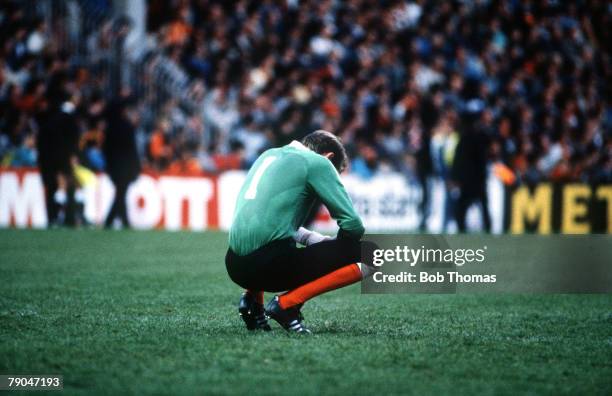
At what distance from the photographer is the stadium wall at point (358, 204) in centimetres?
1680

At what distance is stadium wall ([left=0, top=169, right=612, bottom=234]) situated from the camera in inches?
661

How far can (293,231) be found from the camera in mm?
5996

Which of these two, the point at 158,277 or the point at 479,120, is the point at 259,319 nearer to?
the point at 158,277

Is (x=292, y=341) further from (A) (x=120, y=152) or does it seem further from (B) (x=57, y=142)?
(A) (x=120, y=152)

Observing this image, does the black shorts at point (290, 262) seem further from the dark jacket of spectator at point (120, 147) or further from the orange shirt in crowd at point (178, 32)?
the orange shirt in crowd at point (178, 32)

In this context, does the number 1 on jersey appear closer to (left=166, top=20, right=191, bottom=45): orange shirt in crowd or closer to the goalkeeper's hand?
the goalkeeper's hand

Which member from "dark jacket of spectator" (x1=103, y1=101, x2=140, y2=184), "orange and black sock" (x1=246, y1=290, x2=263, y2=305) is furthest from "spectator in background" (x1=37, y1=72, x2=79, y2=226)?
"orange and black sock" (x1=246, y1=290, x2=263, y2=305)

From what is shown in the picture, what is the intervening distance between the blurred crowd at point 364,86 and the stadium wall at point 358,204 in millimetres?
416

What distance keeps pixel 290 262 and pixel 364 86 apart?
1639 cm

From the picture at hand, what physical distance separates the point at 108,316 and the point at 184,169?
12.3 meters

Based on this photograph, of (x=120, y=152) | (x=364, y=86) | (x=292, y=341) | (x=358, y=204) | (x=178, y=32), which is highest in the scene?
(x=178, y=32)

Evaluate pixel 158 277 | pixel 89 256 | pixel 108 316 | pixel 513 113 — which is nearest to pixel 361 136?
pixel 513 113

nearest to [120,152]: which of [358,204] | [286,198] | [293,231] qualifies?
[358,204]

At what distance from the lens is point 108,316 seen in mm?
6809
